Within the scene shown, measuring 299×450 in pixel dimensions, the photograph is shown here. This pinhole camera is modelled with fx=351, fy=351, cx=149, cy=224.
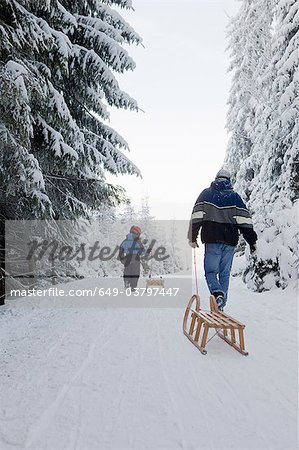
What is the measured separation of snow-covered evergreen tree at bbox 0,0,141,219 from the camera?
6113 mm

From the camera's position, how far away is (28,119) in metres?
5.87

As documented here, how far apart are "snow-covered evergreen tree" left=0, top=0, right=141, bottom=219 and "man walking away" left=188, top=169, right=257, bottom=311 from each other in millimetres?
3226

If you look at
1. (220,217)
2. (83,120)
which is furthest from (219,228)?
(83,120)

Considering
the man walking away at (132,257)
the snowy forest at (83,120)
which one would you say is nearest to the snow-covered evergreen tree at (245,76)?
the snowy forest at (83,120)

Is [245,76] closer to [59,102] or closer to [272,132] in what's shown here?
[272,132]

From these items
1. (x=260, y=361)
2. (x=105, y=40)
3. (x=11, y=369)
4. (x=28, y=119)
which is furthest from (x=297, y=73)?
(x=11, y=369)

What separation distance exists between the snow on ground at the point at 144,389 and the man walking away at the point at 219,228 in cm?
108

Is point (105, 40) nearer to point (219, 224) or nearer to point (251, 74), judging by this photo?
point (219, 224)

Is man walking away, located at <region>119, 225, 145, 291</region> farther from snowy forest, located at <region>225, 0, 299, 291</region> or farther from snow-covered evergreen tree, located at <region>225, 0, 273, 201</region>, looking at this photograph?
snow-covered evergreen tree, located at <region>225, 0, 273, 201</region>

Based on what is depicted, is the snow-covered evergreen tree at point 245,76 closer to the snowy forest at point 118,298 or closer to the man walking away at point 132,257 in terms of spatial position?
the snowy forest at point 118,298

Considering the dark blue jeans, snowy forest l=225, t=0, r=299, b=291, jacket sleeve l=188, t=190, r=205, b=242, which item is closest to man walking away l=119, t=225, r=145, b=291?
snowy forest l=225, t=0, r=299, b=291

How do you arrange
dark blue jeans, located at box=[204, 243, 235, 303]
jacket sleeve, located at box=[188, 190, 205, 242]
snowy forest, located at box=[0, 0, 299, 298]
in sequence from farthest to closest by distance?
snowy forest, located at box=[0, 0, 299, 298] < jacket sleeve, located at box=[188, 190, 205, 242] < dark blue jeans, located at box=[204, 243, 235, 303]

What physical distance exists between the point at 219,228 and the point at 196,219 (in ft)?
1.38

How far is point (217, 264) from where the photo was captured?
6.04 m
